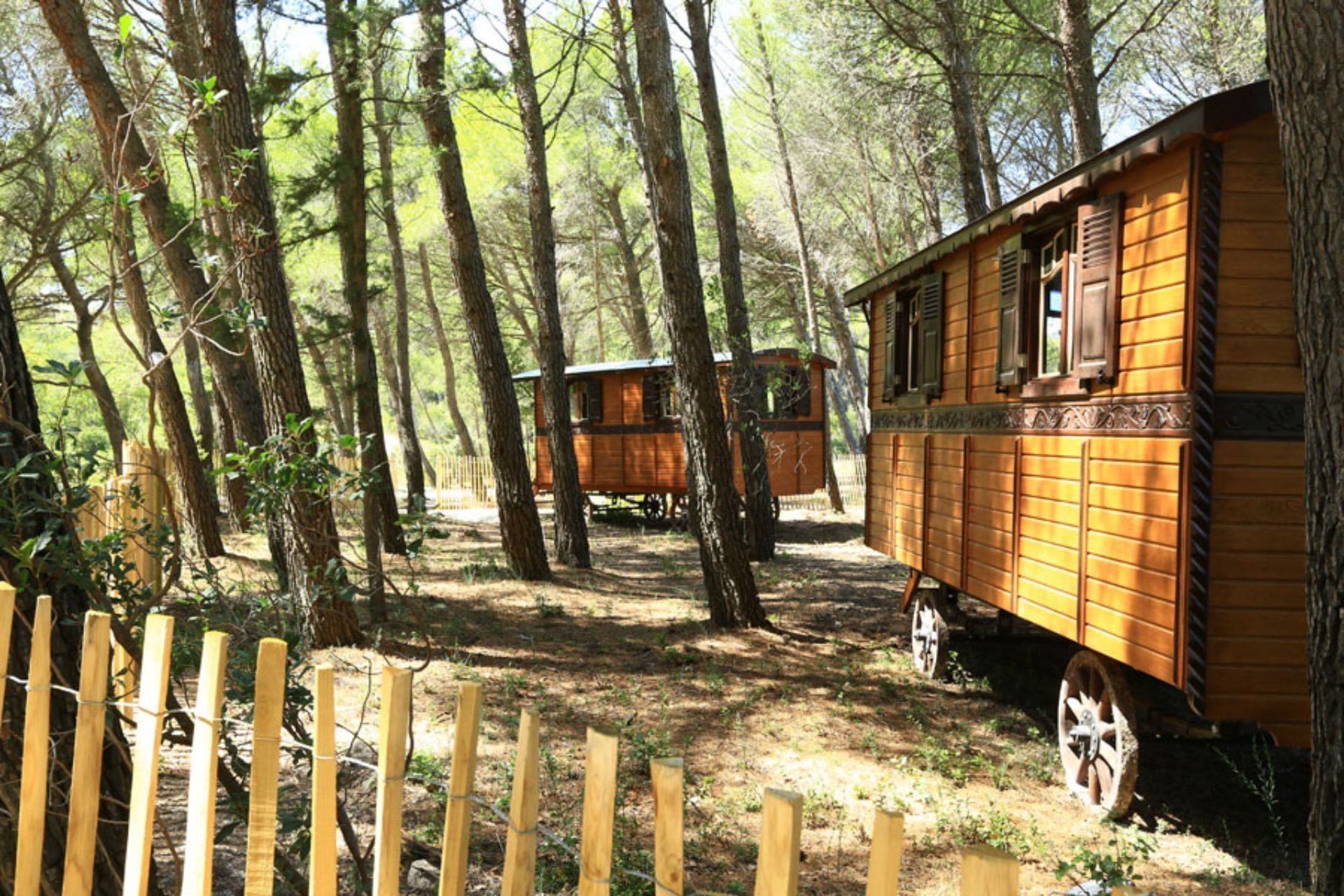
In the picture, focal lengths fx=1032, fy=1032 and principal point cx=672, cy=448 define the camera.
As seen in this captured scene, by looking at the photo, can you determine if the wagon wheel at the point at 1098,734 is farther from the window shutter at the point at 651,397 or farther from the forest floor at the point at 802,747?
the window shutter at the point at 651,397

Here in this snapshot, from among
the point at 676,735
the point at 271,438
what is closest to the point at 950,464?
the point at 676,735

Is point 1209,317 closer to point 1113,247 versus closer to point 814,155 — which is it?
point 1113,247

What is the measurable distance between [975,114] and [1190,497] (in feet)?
43.5

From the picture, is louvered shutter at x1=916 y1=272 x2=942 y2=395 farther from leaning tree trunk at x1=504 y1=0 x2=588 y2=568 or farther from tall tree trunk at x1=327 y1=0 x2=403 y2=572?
leaning tree trunk at x1=504 y1=0 x2=588 y2=568

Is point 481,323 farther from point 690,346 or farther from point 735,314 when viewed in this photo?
point 735,314

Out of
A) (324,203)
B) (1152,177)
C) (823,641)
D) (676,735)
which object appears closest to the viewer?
(1152,177)

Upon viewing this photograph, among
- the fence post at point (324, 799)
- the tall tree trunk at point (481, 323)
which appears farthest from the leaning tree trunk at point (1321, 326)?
the tall tree trunk at point (481, 323)

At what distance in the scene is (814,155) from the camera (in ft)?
73.4

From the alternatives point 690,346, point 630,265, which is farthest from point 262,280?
point 630,265

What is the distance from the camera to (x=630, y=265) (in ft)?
89.5

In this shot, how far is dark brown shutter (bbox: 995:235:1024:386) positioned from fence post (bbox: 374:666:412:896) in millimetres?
5473

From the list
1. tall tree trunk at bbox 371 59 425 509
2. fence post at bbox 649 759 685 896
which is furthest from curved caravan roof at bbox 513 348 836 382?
fence post at bbox 649 759 685 896

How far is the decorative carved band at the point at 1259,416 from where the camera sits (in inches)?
188

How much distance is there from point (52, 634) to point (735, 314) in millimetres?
10900
